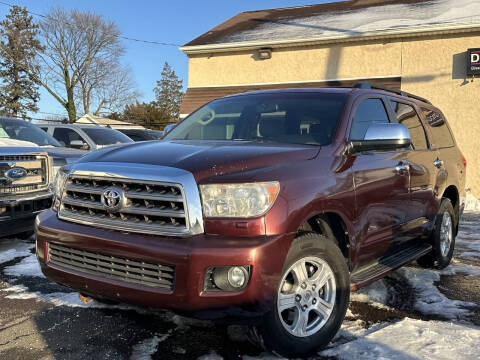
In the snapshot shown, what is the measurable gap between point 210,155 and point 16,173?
11.7ft

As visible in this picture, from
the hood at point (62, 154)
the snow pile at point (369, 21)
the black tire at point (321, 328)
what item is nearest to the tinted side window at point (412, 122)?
the black tire at point (321, 328)

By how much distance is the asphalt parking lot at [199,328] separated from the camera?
2869 millimetres

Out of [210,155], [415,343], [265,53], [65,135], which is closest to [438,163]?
[415,343]

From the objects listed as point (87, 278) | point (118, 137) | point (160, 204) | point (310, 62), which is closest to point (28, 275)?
point (87, 278)

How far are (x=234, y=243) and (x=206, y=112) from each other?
2.18 metres

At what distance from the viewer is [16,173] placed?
17.7ft

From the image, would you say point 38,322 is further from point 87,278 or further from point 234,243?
point 234,243

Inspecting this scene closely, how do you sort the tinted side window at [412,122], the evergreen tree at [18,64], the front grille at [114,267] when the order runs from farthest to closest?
1. the evergreen tree at [18,64]
2. the tinted side window at [412,122]
3. the front grille at [114,267]

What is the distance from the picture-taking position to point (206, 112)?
14.3 feet

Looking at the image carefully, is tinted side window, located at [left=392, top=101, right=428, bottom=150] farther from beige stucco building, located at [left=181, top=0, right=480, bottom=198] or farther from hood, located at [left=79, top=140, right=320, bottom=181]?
beige stucco building, located at [left=181, top=0, right=480, bottom=198]

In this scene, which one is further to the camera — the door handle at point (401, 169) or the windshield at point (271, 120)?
the door handle at point (401, 169)

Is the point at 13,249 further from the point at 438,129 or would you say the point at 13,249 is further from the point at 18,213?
the point at 438,129

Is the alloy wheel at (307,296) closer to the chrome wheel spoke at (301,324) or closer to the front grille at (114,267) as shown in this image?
the chrome wheel spoke at (301,324)

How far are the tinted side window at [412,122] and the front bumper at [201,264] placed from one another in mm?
2350
